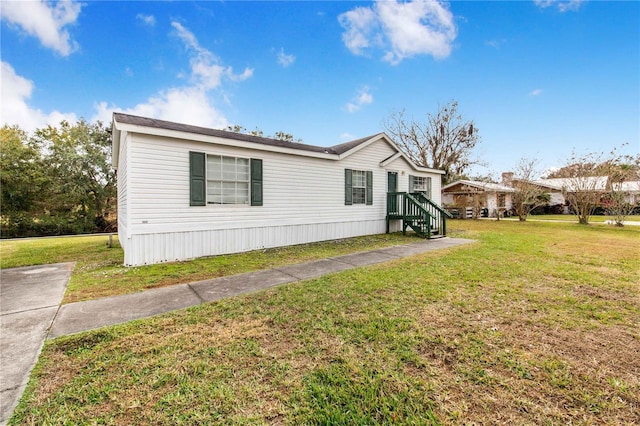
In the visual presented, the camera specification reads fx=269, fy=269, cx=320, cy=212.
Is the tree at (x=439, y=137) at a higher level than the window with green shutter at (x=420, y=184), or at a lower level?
higher

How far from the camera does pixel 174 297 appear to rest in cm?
404

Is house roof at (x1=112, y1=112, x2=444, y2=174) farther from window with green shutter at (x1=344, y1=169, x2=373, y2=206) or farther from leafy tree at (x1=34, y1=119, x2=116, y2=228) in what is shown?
leafy tree at (x1=34, y1=119, x2=116, y2=228)

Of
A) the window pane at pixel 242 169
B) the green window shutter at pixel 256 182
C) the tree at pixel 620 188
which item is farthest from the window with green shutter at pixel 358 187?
the tree at pixel 620 188

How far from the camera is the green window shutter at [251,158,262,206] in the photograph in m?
7.87

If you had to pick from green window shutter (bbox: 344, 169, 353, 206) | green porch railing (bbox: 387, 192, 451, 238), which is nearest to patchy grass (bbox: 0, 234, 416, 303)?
green porch railing (bbox: 387, 192, 451, 238)

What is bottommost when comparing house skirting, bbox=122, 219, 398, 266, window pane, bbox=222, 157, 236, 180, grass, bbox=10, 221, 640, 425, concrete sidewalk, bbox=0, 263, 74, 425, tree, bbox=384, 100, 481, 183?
concrete sidewalk, bbox=0, 263, 74, 425

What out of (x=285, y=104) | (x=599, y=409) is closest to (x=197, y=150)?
(x=599, y=409)

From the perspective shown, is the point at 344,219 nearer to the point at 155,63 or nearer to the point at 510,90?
the point at 155,63

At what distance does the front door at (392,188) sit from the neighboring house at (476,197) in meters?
11.0

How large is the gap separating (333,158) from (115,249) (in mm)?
7860

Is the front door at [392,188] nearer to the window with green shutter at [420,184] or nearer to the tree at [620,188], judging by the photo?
the window with green shutter at [420,184]

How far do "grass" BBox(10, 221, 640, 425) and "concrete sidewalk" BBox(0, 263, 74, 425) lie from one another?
109mm

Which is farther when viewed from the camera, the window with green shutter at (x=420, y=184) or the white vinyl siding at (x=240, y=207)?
the window with green shutter at (x=420, y=184)

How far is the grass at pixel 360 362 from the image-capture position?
181cm
